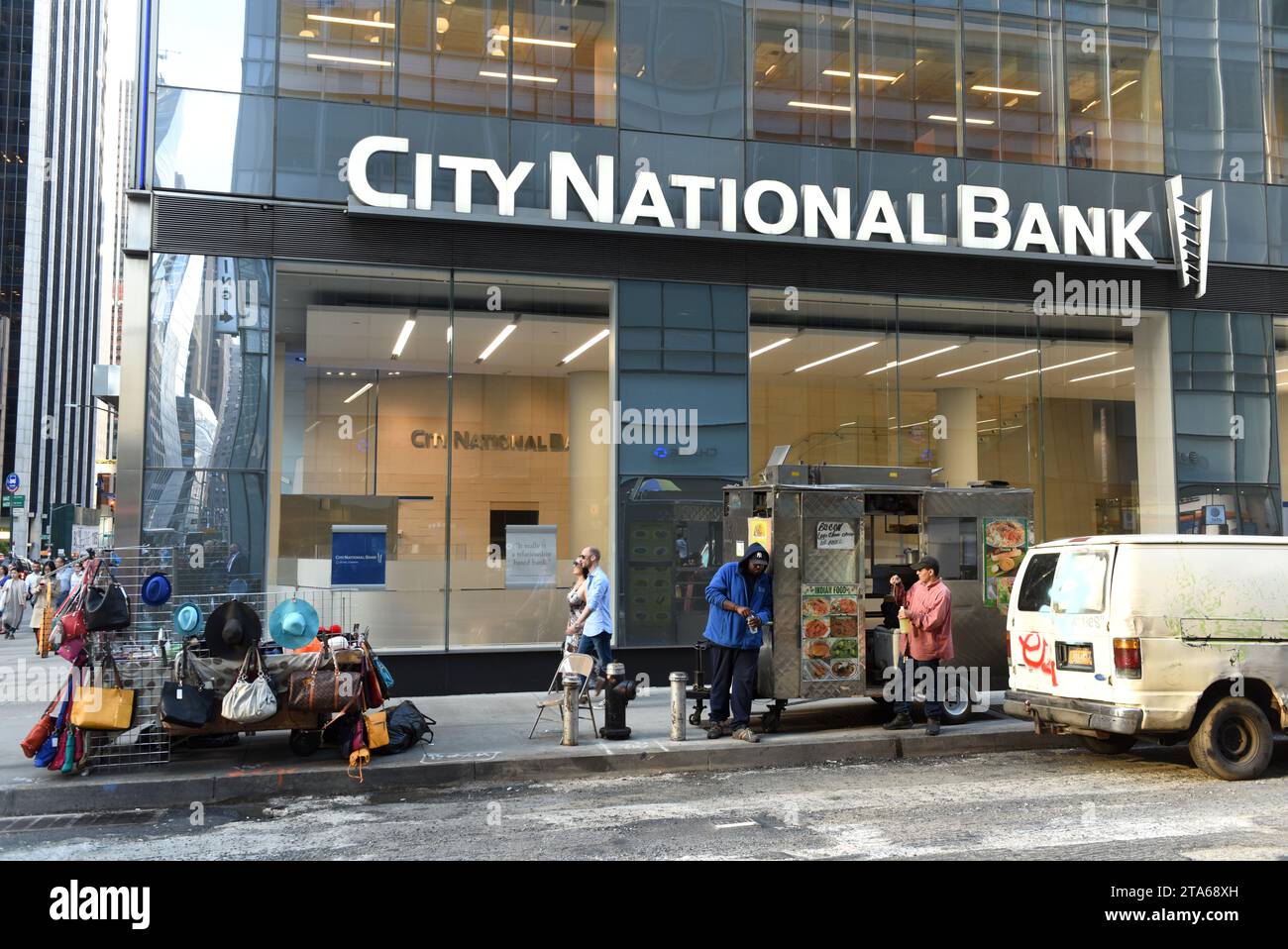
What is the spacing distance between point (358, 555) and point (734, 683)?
5694 mm

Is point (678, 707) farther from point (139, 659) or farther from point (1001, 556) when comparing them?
point (139, 659)

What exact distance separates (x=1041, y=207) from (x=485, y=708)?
1110 cm

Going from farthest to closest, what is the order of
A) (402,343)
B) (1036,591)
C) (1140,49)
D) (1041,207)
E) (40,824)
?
(1140,49) → (1041,207) → (402,343) → (1036,591) → (40,824)

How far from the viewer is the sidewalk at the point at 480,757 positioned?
8.36 meters

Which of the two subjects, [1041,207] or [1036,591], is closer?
[1036,591]

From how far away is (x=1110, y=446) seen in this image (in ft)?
54.4

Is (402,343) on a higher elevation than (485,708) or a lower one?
higher

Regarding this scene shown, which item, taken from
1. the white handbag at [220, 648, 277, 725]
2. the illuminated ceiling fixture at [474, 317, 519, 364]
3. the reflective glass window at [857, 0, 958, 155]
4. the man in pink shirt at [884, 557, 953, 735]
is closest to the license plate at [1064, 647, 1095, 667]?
the man in pink shirt at [884, 557, 953, 735]

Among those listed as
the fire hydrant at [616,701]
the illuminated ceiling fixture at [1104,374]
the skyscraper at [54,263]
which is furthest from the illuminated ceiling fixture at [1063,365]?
the skyscraper at [54,263]

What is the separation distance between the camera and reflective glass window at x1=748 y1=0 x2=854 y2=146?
15.0 meters

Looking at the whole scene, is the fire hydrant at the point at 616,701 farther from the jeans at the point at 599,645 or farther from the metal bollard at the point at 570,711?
the jeans at the point at 599,645

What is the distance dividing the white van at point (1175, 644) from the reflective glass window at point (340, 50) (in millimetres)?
10514
